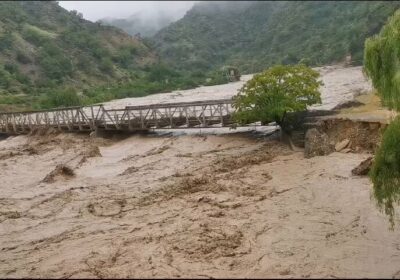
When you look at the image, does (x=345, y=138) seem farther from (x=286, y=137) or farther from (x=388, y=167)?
(x=388, y=167)

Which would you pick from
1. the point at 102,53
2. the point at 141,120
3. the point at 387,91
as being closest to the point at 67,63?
the point at 102,53

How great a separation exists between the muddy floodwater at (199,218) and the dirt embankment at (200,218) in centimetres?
4

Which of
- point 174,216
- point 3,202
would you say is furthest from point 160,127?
point 174,216

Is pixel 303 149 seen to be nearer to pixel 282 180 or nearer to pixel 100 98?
pixel 282 180

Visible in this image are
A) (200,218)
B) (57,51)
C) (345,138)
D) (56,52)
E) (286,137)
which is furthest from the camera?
(57,51)

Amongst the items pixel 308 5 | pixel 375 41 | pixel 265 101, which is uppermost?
pixel 308 5

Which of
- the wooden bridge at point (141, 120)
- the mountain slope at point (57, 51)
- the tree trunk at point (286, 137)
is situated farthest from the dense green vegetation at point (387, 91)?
the mountain slope at point (57, 51)

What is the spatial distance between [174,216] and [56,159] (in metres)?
16.7

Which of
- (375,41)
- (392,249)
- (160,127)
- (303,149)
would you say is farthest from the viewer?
(160,127)

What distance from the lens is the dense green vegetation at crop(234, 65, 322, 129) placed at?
92.5ft

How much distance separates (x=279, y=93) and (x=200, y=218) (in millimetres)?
12798

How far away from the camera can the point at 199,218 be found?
17375 millimetres

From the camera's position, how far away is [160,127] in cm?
3681

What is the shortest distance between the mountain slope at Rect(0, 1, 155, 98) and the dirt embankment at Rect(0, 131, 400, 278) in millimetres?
59860
